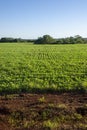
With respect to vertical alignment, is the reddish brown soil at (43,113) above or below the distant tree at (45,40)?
above

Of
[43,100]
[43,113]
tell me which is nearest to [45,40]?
[43,100]

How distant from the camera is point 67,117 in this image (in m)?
9.29

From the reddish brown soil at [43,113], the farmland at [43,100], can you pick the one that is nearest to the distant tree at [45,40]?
the farmland at [43,100]

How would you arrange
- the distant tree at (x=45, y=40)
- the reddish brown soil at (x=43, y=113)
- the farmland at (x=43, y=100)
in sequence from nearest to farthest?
the reddish brown soil at (x=43, y=113) → the farmland at (x=43, y=100) → the distant tree at (x=45, y=40)

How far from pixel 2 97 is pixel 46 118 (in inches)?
143

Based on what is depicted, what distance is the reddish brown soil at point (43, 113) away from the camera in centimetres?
857

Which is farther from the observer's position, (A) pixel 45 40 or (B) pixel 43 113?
(A) pixel 45 40

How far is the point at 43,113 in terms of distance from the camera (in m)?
9.61

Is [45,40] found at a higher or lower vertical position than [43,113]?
lower

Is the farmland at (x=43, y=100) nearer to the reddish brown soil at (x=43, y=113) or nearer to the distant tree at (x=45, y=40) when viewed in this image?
the reddish brown soil at (x=43, y=113)

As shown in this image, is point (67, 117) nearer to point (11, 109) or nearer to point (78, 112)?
point (78, 112)

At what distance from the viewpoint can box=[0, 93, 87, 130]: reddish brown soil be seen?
8.57 metres

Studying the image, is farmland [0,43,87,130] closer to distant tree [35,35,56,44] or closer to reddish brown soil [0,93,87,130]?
reddish brown soil [0,93,87,130]

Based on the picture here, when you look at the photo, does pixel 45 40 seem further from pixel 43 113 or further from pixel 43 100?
pixel 43 113
